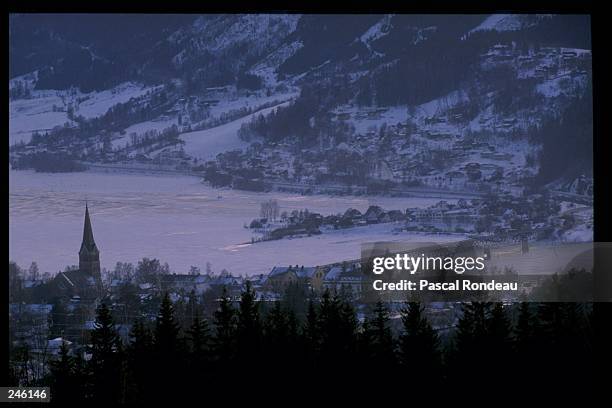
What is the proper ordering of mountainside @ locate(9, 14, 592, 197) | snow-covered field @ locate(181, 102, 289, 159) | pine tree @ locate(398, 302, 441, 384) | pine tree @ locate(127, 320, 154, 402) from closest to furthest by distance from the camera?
pine tree @ locate(127, 320, 154, 402) < pine tree @ locate(398, 302, 441, 384) < mountainside @ locate(9, 14, 592, 197) < snow-covered field @ locate(181, 102, 289, 159)

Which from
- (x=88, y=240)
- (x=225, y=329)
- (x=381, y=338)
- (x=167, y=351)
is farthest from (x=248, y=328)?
(x=88, y=240)

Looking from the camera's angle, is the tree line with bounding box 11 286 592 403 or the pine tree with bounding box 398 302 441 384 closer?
the tree line with bounding box 11 286 592 403

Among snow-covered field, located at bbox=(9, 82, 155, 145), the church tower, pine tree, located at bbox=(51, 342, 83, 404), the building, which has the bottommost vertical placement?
pine tree, located at bbox=(51, 342, 83, 404)

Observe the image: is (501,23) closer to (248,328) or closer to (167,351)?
(248,328)

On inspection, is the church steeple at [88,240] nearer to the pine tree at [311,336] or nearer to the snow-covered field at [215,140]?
the snow-covered field at [215,140]

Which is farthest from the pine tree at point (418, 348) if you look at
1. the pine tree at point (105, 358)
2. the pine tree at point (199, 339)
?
the pine tree at point (105, 358)

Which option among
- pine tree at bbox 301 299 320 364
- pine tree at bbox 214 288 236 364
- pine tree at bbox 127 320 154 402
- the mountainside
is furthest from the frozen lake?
pine tree at bbox 127 320 154 402

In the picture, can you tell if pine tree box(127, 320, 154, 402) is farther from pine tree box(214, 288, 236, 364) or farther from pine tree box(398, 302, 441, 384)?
pine tree box(398, 302, 441, 384)

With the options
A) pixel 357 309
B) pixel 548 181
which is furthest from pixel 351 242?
pixel 548 181
